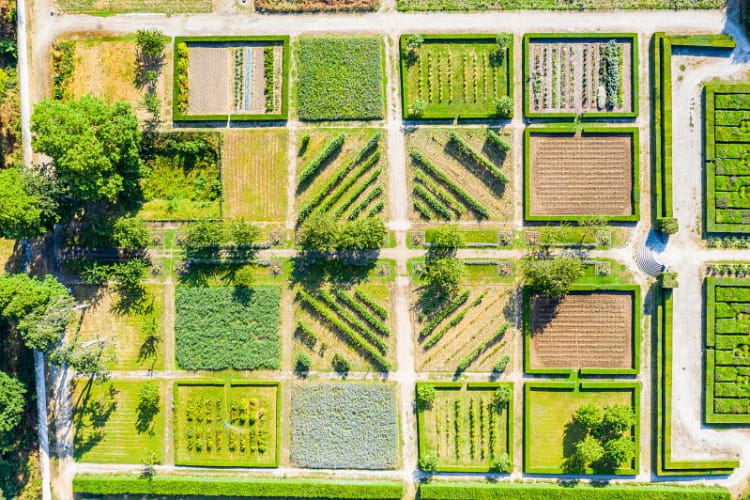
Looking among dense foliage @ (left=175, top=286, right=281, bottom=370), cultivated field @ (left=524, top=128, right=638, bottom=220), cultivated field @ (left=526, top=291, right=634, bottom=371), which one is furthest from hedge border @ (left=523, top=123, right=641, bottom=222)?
dense foliage @ (left=175, top=286, right=281, bottom=370)

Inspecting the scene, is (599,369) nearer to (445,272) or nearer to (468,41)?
(445,272)

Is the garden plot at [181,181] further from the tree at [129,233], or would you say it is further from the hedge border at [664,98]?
the hedge border at [664,98]

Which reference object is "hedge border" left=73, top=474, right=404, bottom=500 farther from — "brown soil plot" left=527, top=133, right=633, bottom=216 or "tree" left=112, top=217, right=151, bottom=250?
"brown soil plot" left=527, top=133, right=633, bottom=216

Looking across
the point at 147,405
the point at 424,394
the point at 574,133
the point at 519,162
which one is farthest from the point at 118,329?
the point at 574,133

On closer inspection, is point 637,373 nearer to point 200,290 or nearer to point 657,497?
point 657,497

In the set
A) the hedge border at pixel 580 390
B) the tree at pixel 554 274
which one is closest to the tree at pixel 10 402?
the hedge border at pixel 580 390

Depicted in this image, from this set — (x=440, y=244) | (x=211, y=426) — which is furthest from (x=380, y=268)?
(x=211, y=426)

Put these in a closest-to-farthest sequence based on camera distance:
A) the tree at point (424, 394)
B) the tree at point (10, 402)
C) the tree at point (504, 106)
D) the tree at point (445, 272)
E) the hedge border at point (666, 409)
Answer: the tree at point (10, 402) → the tree at point (445, 272) → the tree at point (504, 106) → the tree at point (424, 394) → the hedge border at point (666, 409)

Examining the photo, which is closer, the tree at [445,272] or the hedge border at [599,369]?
the tree at [445,272]
